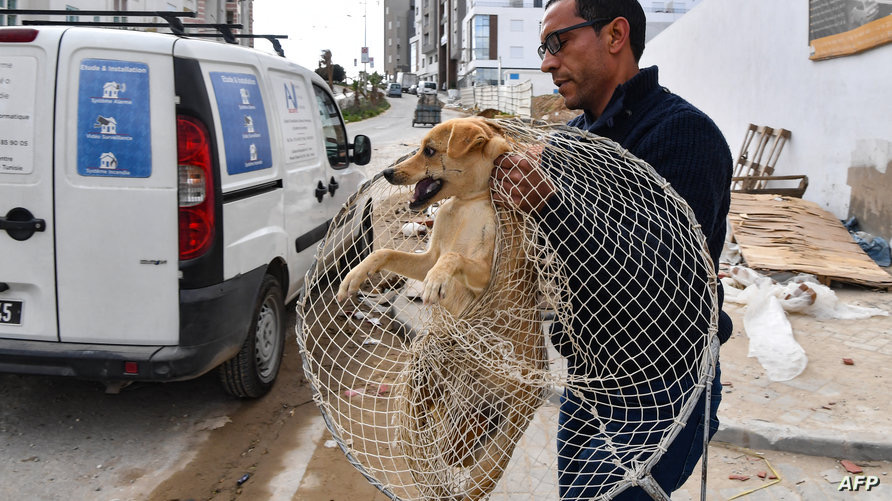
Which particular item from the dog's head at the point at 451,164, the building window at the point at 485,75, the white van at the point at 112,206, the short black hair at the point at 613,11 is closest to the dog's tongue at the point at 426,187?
the dog's head at the point at 451,164

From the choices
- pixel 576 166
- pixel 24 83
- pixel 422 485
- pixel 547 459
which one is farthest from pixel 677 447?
pixel 24 83

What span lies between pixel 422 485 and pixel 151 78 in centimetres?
280

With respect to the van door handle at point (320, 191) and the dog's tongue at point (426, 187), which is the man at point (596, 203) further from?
the van door handle at point (320, 191)

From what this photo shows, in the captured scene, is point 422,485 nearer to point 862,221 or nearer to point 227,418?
point 227,418

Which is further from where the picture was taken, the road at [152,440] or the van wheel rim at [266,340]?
the van wheel rim at [266,340]

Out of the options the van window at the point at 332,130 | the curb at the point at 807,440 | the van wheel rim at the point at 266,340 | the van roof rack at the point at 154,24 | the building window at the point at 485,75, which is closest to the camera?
the curb at the point at 807,440

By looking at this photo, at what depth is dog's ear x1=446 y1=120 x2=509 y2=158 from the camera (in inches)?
76.5

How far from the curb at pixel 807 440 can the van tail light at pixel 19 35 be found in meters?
4.50

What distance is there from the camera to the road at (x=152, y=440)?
12.2ft

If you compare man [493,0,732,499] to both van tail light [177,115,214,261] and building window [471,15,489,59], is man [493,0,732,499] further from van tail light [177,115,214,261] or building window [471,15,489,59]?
building window [471,15,489,59]

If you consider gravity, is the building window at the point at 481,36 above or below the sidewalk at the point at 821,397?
above

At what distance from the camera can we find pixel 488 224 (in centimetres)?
200

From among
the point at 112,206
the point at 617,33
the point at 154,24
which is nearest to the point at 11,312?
the point at 112,206

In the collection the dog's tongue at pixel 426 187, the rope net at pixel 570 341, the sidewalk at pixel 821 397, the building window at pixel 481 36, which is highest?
the building window at pixel 481 36
